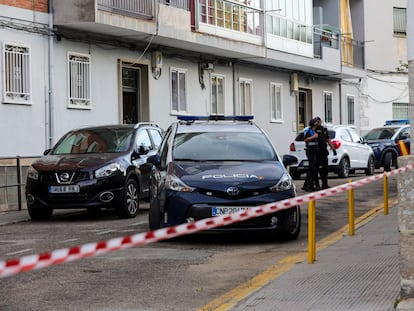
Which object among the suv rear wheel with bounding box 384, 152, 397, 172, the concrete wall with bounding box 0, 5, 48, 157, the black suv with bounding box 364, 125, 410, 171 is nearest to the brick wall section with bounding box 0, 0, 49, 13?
the concrete wall with bounding box 0, 5, 48, 157

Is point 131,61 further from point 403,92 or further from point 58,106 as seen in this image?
point 403,92

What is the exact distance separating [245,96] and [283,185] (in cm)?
1950

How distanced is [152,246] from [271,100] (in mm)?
22059

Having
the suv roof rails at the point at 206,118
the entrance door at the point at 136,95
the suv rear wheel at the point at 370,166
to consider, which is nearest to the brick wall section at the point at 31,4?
the entrance door at the point at 136,95

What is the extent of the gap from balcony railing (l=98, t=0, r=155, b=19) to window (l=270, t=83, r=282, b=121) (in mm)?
10726

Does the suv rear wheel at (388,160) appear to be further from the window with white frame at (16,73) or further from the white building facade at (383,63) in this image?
the window with white frame at (16,73)

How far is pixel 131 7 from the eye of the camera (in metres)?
22.3

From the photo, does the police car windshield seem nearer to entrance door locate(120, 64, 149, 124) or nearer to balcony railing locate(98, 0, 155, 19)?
balcony railing locate(98, 0, 155, 19)

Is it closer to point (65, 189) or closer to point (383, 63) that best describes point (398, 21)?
point (383, 63)

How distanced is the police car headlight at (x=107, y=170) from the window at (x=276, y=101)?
716 inches

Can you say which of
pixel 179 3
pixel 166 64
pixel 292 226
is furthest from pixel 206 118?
pixel 166 64

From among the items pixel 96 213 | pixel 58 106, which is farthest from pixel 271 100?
pixel 96 213

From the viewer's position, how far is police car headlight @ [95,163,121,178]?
14750 mm

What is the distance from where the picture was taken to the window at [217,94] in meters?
28.6
